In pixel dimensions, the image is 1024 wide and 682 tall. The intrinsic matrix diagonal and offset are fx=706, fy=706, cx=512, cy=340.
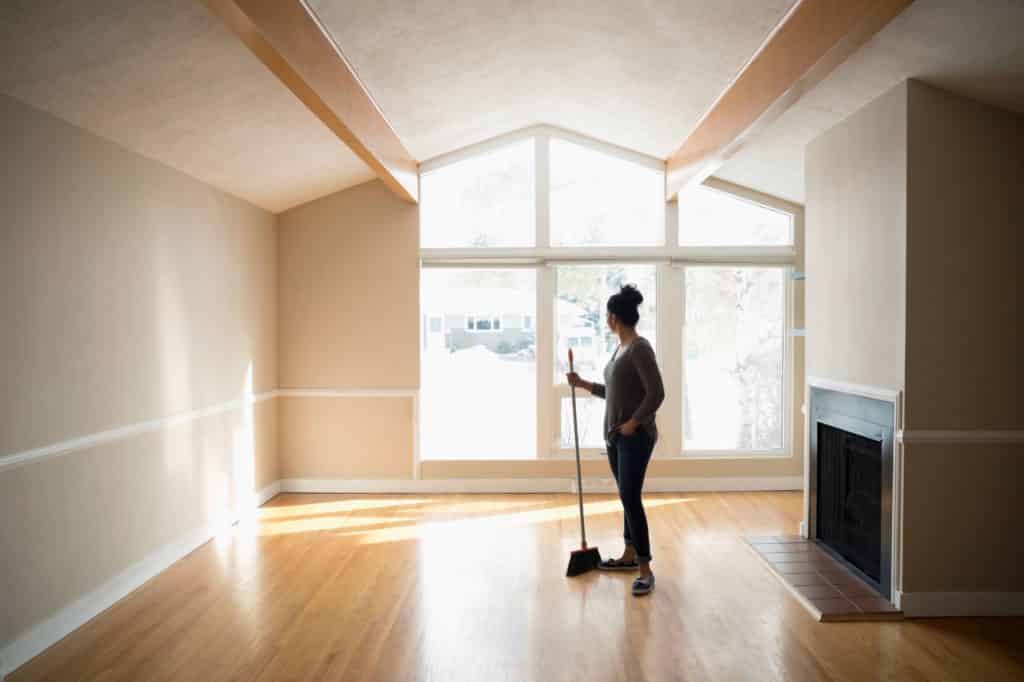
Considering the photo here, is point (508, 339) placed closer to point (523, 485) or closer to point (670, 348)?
point (523, 485)

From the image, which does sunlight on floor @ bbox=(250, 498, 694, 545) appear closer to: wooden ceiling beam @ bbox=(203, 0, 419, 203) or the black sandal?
the black sandal

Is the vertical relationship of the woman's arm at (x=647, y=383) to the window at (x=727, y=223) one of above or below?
below

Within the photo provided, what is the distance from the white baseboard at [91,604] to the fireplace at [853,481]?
382cm

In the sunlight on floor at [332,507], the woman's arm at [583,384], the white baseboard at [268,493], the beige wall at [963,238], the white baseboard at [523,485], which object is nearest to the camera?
the beige wall at [963,238]

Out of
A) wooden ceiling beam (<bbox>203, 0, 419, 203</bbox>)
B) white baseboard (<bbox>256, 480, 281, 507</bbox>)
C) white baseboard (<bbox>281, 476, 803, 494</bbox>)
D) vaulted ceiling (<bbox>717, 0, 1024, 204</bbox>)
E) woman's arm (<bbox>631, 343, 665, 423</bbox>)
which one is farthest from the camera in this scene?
white baseboard (<bbox>281, 476, 803, 494</bbox>)

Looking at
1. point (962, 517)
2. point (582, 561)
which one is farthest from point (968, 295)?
point (582, 561)

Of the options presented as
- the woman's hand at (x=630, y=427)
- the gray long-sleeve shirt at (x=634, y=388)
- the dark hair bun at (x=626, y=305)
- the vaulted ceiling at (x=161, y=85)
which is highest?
the vaulted ceiling at (x=161, y=85)

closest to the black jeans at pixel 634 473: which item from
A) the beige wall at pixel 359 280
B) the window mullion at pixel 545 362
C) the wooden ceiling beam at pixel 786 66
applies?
the wooden ceiling beam at pixel 786 66

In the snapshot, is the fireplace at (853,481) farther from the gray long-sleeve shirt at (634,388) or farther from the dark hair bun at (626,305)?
the dark hair bun at (626,305)

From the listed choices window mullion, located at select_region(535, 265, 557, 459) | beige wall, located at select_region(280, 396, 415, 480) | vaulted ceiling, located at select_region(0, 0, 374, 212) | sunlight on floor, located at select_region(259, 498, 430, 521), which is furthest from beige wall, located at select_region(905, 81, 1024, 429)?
beige wall, located at select_region(280, 396, 415, 480)

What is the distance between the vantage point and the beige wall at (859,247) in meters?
3.34

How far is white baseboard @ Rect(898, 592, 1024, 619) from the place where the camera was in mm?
3291

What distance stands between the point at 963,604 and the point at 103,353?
4.31 m

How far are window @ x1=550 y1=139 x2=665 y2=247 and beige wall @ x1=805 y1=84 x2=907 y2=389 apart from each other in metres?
1.68
